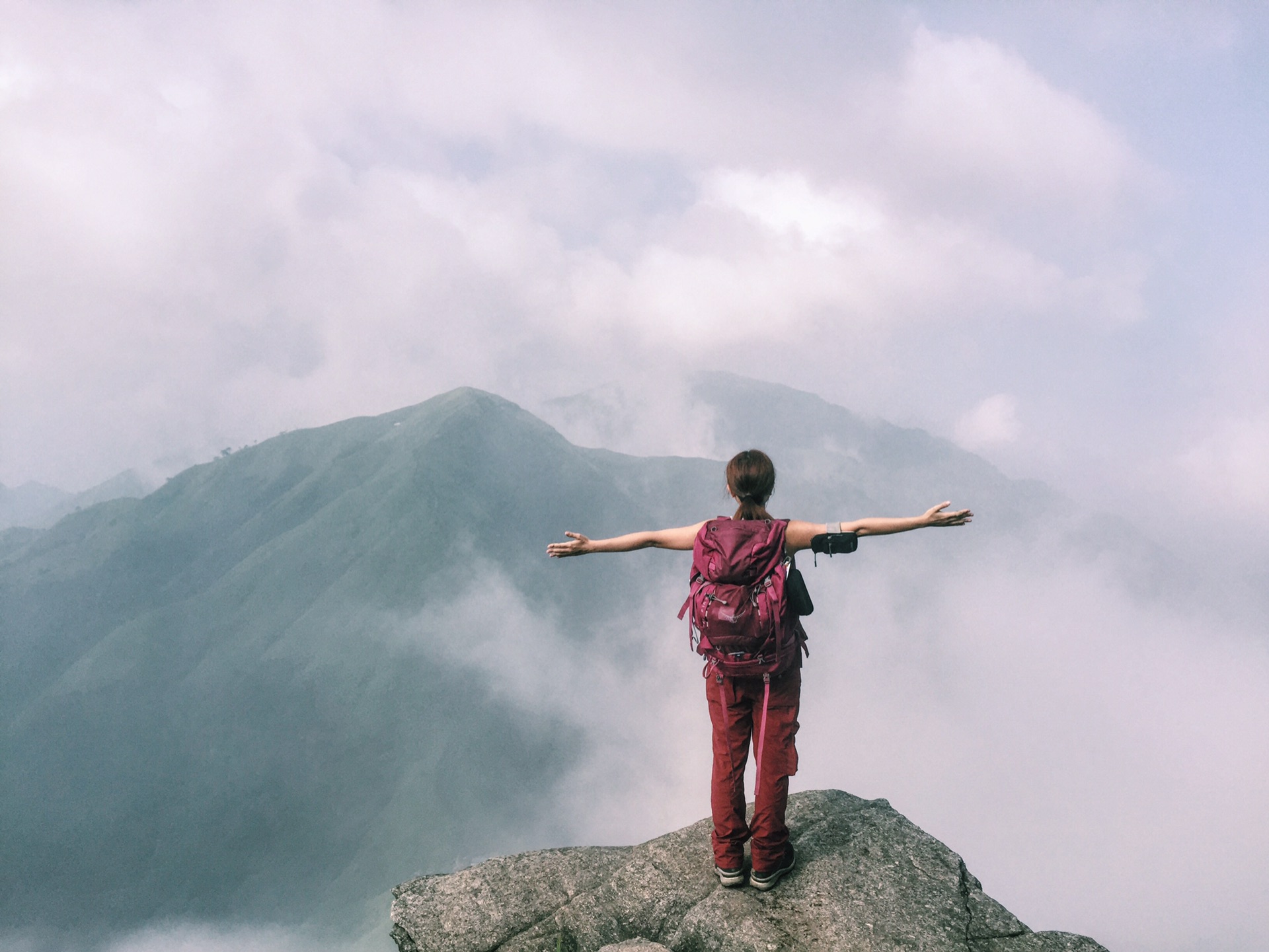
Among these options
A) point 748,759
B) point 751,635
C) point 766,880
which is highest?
point 751,635

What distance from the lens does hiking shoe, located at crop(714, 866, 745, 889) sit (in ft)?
23.1

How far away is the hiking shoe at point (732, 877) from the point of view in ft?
23.1

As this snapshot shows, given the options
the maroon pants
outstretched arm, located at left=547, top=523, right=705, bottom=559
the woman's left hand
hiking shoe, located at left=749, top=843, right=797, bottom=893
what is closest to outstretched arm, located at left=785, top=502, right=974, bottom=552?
the woman's left hand

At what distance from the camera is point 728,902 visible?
6.87 m

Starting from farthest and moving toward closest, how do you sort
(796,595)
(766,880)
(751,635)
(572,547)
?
(572,547) → (766,880) → (796,595) → (751,635)

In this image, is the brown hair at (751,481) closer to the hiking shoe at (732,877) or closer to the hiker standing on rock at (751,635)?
the hiker standing on rock at (751,635)

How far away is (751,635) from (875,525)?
1440 millimetres

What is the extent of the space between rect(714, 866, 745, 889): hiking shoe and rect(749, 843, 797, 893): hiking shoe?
4.2 inches

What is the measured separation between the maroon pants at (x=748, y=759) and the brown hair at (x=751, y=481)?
1.52 metres

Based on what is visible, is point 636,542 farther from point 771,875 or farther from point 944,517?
point 771,875

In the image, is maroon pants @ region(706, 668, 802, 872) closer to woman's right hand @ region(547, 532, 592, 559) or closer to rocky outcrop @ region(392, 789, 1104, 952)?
rocky outcrop @ region(392, 789, 1104, 952)

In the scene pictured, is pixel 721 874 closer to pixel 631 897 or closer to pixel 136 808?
pixel 631 897

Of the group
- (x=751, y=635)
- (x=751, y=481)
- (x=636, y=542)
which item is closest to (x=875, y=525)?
(x=751, y=481)

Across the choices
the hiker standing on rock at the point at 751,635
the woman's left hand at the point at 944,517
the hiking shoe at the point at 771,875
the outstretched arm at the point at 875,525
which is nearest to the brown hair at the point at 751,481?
the hiker standing on rock at the point at 751,635
